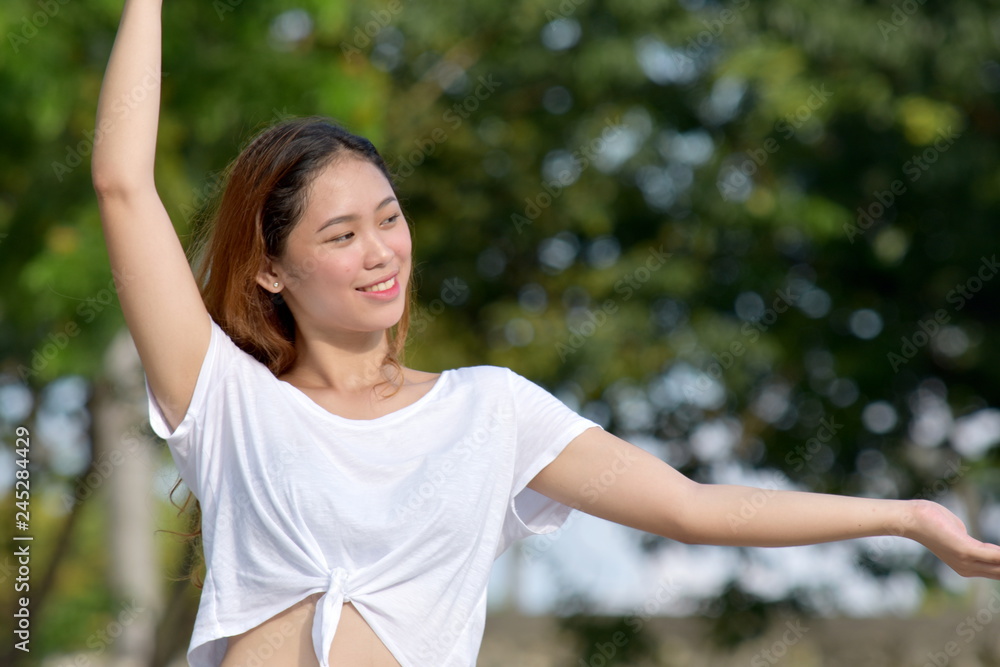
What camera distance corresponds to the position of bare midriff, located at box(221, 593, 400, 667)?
5.81 ft

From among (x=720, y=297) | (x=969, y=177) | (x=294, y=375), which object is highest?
(x=294, y=375)

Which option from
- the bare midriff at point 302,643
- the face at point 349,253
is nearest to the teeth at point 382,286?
the face at point 349,253

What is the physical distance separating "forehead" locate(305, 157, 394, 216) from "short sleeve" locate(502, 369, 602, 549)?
0.36 m

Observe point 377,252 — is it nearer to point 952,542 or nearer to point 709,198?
point 952,542

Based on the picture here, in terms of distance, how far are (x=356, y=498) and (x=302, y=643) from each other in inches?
8.8

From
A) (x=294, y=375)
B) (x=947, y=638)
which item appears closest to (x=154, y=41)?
(x=294, y=375)

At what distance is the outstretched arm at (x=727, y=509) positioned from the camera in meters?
1.78

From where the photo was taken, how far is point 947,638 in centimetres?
891

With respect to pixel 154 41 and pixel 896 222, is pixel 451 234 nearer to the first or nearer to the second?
pixel 896 222

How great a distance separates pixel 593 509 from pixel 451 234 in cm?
575

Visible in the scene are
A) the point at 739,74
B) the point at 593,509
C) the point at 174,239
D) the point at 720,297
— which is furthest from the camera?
the point at 720,297

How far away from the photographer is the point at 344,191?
6.50 feet

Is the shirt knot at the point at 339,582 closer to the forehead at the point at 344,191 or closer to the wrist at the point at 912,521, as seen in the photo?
the forehead at the point at 344,191

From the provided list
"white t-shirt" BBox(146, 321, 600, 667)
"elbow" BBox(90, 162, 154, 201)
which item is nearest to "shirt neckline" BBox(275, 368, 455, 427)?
"white t-shirt" BBox(146, 321, 600, 667)
